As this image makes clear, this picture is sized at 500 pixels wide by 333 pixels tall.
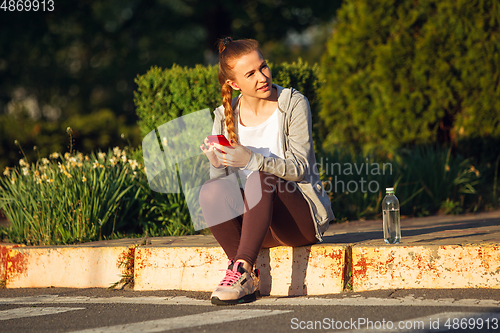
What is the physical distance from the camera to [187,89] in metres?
4.98

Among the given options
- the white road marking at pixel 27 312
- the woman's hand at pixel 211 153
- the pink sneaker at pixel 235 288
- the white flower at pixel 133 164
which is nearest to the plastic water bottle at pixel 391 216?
the pink sneaker at pixel 235 288

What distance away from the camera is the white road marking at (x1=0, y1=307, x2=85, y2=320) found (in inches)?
111

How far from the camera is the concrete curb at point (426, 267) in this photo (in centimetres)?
275

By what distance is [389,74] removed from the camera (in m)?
6.53

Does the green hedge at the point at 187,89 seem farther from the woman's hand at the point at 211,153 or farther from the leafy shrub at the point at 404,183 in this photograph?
the woman's hand at the point at 211,153

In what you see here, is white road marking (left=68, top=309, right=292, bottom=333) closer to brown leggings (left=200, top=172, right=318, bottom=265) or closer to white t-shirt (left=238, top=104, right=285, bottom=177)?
brown leggings (left=200, top=172, right=318, bottom=265)

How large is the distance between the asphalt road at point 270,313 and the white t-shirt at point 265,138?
2.74 ft

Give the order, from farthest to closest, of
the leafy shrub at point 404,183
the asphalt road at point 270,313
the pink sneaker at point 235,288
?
the leafy shrub at point 404,183 → the pink sneaker at point 235,288 → the asphalt road at point 270,313

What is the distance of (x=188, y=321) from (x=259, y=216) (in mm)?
628

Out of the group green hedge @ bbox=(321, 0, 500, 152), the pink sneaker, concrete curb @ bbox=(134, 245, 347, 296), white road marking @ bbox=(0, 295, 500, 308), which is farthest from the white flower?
green hedge @ bbox=(321, 0, 500, 152)

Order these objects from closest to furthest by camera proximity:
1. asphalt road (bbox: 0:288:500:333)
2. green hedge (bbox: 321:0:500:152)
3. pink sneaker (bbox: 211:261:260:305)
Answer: asphalt road (bbox: 0:288:500:333)
pink sneaker (bbox: 211:261:260:305)
green hedge (bbox: 321:0:500:152)

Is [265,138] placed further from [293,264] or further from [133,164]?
[133,164]

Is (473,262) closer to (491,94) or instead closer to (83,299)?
(83,299)

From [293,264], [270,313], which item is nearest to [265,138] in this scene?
[293,264]
